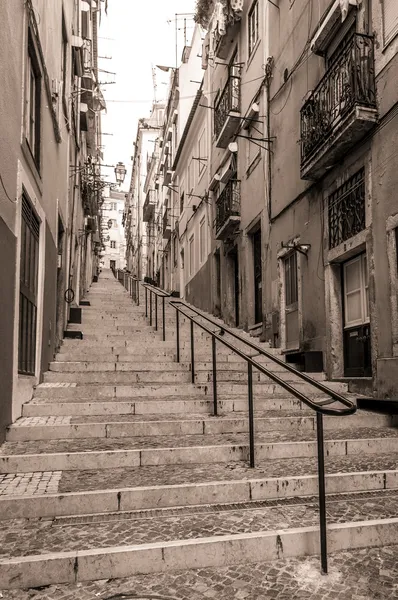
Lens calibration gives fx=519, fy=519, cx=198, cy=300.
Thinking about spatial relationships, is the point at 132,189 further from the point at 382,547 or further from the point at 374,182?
the point at 382,547

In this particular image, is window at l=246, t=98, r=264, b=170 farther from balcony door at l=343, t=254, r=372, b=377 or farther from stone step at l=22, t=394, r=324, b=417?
stone step at l=22, t=394, r=324, b=417

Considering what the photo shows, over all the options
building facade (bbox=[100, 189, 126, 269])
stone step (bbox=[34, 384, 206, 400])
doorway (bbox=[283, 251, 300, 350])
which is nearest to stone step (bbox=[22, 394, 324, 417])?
stone step (bbox=[34, 384, 206, 400])

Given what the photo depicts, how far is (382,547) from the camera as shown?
11.0ft

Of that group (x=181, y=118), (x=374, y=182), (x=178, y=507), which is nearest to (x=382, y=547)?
(x=178, y=507)

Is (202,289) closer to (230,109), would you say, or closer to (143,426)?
(230,109)

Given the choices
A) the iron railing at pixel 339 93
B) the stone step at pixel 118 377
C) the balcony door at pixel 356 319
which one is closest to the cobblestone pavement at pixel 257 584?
the stone step at pixel 118 377

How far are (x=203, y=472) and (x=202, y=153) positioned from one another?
1595 cm

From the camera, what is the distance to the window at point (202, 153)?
18.2 meters

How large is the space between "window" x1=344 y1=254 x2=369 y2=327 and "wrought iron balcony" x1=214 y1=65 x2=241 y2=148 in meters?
6.32

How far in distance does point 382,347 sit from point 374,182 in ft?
7.16

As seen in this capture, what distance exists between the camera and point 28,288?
6293 millimetres

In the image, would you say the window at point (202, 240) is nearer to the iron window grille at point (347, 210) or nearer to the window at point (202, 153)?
the window at point (202, 153)

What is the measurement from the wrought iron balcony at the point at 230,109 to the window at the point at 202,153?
12.3 ft

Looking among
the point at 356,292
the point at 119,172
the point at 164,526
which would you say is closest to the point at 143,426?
the point at 164,526
